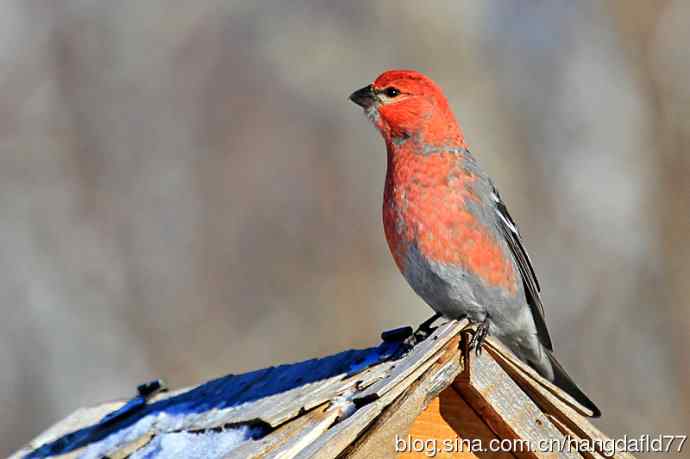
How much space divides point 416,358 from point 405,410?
164 millimetres

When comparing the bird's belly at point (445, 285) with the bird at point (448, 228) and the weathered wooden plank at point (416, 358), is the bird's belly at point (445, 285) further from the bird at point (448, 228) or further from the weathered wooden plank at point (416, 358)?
the weathered wooden plank at point (416, 358)

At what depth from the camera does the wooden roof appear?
11.4 ft

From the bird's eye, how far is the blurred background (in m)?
Result: 4.46

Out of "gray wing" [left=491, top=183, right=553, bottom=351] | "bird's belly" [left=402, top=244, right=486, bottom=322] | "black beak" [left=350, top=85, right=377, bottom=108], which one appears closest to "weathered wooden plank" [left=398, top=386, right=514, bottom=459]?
"bird's belly" [left=402, top=244, right=486, bottom=322]

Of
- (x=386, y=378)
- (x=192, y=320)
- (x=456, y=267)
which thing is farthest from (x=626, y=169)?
(x=386, y=378)

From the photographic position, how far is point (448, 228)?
4973mm

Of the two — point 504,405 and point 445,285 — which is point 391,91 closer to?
point 445,285

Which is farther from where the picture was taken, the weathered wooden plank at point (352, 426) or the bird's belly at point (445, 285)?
the bird's belly at point (445, 285)

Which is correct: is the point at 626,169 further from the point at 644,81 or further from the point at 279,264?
the point at 279,264

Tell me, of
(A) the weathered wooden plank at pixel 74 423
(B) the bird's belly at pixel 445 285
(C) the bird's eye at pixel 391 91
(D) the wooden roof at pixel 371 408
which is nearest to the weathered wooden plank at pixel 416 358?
(D) the wooden roof at pixel 371 408

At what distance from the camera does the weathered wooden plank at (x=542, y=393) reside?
3766mm

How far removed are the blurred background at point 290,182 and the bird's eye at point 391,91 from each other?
14.6 ft

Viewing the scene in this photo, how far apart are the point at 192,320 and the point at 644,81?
5234 millimetres

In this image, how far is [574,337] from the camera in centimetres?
985
